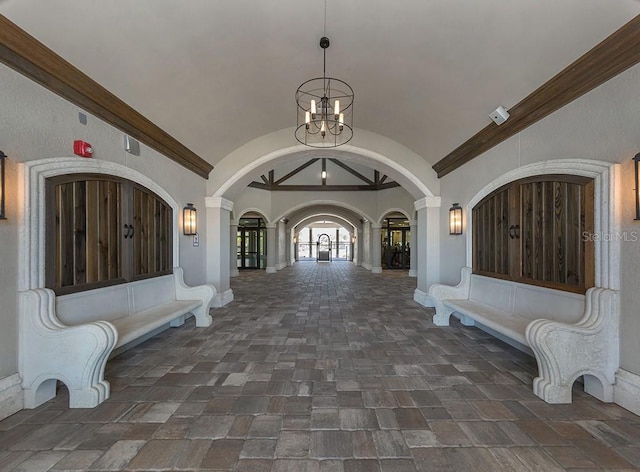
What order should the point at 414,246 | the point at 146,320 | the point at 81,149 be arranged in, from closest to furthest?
the point at 81,149 < the point at 146,320 < the point at 414,246

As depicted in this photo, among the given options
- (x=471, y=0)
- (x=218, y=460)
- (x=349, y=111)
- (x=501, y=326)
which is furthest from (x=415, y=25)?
(x=218, y=460)

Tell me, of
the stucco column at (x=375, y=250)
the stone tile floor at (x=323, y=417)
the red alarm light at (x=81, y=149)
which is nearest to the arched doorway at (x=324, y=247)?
the stucco column at (x=375, y=250)

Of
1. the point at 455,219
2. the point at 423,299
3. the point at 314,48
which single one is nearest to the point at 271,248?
the point at 423,299

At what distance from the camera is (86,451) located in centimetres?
189

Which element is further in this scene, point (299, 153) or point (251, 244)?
point (251, 244)

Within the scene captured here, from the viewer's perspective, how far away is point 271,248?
514 inches

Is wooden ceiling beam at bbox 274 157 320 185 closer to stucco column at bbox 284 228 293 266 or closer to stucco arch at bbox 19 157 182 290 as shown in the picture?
stucco column at bbox 284 228 293 266

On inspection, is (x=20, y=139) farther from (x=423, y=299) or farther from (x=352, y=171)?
(x=352, y=171)

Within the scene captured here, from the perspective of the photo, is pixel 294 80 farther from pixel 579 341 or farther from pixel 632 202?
pixel 579 341

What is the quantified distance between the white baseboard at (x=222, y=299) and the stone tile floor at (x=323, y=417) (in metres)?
2.05

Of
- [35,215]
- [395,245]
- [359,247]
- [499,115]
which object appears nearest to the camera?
[35,215]

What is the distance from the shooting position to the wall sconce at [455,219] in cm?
519

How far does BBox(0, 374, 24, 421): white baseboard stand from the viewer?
224 centimetres

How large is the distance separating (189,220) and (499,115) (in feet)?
15.6
